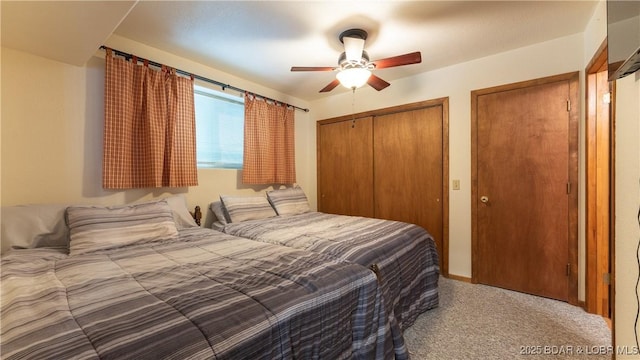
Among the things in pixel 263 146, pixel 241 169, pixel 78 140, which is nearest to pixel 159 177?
pixel 78 140

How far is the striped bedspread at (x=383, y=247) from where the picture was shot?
5.45 ft

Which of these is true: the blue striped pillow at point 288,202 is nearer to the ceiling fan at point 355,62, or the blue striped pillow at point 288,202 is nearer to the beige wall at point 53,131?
the beige wall at point 53,131

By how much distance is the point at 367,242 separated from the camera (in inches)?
70.7

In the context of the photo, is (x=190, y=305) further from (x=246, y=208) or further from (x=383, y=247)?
(x=246, y=208)

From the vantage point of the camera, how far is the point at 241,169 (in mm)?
3193

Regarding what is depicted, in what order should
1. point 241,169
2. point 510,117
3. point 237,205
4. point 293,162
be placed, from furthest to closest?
point 293,162 → point 241,169 → point 237,205 → point 510,117

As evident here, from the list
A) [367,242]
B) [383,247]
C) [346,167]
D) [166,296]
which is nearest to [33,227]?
[166,296]

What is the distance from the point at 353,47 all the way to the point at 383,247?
1601 millimetres

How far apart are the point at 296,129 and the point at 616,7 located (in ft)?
10.8

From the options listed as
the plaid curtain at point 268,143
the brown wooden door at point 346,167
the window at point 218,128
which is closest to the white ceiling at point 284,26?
the window at point 218,128

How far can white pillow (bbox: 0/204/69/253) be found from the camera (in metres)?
1.57

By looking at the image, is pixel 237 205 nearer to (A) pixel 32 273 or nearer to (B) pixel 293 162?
(B) pixel 293 162

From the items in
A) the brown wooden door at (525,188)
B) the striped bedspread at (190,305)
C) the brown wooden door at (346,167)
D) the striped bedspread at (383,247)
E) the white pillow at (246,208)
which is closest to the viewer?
the striped bedspread at (190,305)

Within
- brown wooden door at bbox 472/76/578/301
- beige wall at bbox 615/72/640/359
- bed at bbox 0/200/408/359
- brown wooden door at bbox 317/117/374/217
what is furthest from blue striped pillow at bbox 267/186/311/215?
beige wall at bbox 615/72/640/359
